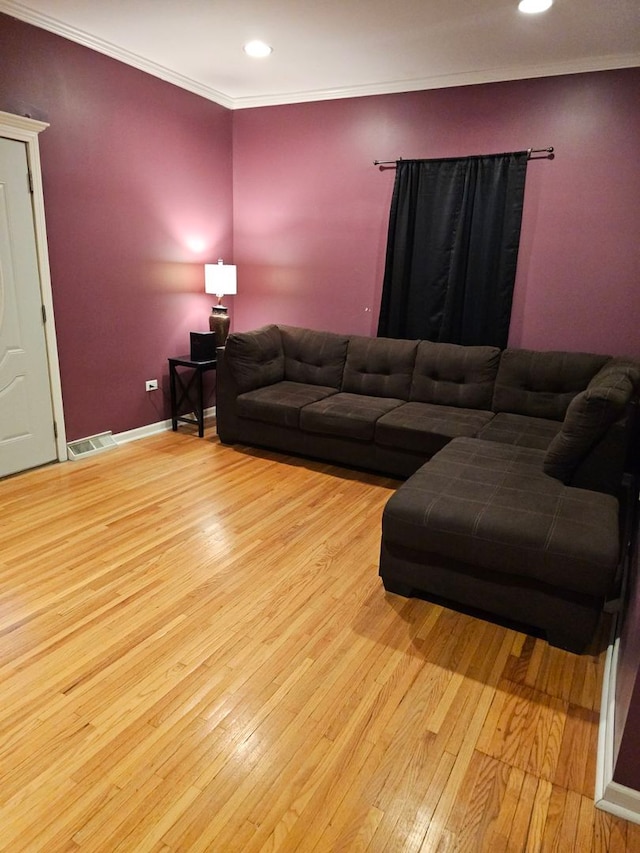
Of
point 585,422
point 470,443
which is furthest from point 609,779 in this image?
point 470,443

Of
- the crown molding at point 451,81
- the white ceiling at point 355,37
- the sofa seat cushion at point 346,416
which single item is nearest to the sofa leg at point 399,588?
the sofa seat cushion at point 346,416

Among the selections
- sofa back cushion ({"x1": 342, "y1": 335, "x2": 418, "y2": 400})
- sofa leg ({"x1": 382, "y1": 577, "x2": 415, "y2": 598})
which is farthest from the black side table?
sofa leg ({"x1": 382, "y1": 577, "x2": 415, "y2": 598})

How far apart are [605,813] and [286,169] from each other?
15.6ft

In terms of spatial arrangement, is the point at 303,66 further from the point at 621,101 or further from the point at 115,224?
the point at 621,101

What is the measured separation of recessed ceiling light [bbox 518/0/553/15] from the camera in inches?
108

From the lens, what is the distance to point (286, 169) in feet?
15.5

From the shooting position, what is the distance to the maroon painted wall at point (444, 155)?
360cm

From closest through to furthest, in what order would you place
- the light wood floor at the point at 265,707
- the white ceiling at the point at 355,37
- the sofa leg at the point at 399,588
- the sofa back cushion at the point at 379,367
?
the light wood floor at the point at 265,707
the sofa leg at the point at 399,588
the white ceiling at the point at 355,37
the sofa back cushion at the point at 379,367

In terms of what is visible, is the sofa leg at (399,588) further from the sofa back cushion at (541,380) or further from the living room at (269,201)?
the living room at (269,201)

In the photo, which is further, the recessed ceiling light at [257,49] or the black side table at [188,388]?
the black side table at [188,388]

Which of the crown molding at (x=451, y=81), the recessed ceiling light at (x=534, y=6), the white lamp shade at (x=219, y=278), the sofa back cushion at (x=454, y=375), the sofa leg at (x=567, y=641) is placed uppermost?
the crown molding at (x=451, y=81)

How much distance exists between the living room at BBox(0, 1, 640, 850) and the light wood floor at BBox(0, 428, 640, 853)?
185 centimetres

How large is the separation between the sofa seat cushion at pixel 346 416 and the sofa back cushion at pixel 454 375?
242 mm

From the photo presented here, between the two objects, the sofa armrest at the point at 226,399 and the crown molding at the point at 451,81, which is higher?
the crown molding at the point at 451,81
